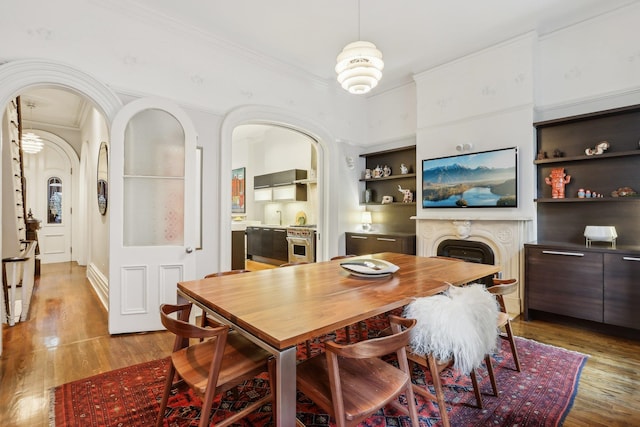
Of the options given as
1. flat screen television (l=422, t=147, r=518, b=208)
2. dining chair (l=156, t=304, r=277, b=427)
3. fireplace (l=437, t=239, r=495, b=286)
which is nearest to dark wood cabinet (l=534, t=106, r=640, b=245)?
flat screen television (l=422, t=147, r=518, b=208)

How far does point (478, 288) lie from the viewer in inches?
71.9

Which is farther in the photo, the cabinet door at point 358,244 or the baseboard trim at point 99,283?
the cabinet door at point 358,244

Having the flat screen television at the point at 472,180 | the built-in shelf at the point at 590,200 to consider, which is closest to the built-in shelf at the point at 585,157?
the flat screen television at the point at 472,180

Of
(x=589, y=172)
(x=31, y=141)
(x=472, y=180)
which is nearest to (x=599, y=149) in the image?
(x=589, y=172)

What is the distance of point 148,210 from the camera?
3.30 meters

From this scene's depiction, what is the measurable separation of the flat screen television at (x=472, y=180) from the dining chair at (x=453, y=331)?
8.62 feet

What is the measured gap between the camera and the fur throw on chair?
1.53 m

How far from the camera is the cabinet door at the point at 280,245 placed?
22.0 feet

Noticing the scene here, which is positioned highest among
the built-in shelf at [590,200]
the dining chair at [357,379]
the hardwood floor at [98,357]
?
the built-in shelf at [590,200]

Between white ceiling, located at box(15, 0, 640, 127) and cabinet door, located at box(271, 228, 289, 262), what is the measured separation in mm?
3580

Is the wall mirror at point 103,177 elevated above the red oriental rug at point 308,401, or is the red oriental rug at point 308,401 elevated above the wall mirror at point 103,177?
the wall mirror at point 103,177

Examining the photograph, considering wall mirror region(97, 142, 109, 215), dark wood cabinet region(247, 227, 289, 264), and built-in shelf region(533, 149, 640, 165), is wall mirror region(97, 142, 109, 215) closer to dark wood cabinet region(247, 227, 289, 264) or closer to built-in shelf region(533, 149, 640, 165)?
dark wood cabinet region(247, 227, 289, 264)

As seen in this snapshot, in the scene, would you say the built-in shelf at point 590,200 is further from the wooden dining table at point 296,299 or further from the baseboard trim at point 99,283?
the baseboard trim at point 99,283

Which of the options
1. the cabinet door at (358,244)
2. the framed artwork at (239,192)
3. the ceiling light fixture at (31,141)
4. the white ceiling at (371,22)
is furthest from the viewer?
the framed artwork at (239,192)
